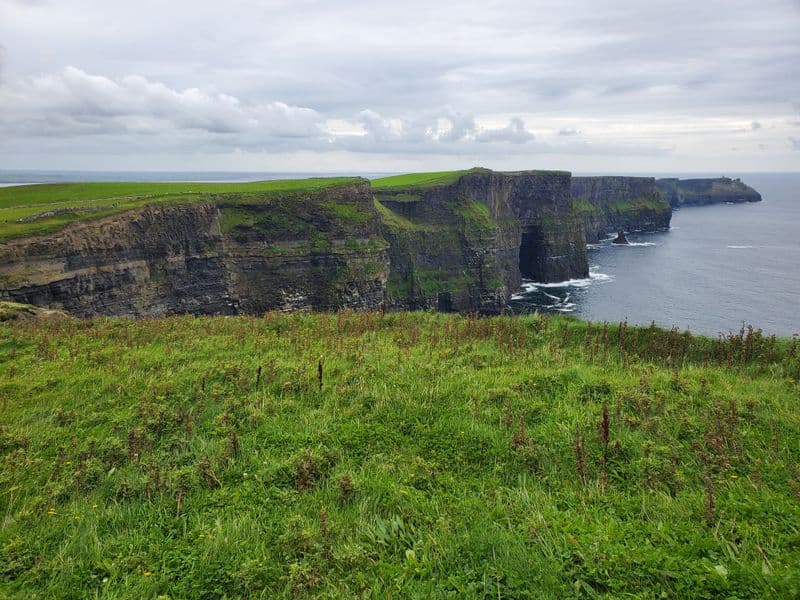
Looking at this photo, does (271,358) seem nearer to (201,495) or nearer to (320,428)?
(320,428)

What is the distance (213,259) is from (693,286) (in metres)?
78.1

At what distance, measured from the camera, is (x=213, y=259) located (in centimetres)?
5991

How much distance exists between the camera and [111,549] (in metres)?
5.50

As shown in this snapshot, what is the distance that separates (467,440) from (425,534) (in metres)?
2.30

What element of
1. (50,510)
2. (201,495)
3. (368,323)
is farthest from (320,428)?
(368,323)

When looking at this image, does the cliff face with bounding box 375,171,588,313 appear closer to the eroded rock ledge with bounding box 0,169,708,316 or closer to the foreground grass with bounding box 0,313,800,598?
the eroded rock ledge with bounding box 0,169,708,316

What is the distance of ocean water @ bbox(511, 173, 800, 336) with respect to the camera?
64062 mm

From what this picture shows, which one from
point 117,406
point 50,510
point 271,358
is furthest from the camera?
point 271,358

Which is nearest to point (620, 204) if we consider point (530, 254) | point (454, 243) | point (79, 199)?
point (530, 254)

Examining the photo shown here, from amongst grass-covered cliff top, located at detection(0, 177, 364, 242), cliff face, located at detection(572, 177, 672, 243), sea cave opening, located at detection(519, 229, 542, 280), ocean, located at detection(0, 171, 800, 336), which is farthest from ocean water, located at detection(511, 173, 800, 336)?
grass-covered cliff top, located at detection(0, 177, 364, 242)

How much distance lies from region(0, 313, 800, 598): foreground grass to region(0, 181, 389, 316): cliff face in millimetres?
38705

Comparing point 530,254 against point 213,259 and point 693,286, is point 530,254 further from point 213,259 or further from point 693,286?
point 213,259

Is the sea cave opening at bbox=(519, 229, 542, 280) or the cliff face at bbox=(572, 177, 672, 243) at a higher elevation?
the cliff face at bbox=(572, 177, 672, 243)

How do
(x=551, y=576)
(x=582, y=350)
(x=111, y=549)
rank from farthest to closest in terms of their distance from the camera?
(x=582, y=350) → (x=111, y=549) → (x=551, y=576)
